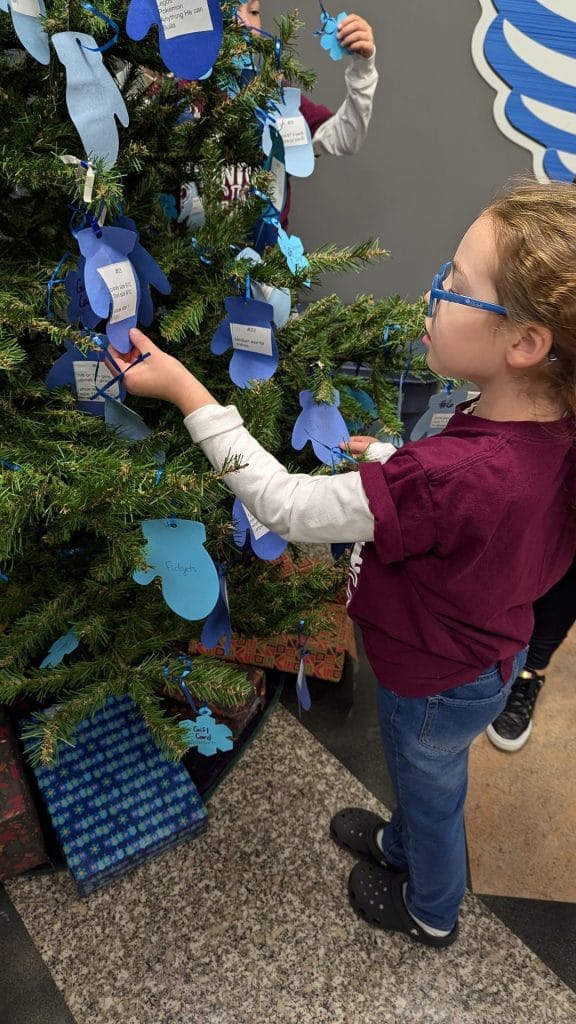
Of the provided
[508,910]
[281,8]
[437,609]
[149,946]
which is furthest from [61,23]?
[281,8]

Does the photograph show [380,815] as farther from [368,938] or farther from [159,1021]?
[159,1021]

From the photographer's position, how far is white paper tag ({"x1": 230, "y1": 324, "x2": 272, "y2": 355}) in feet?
2.46

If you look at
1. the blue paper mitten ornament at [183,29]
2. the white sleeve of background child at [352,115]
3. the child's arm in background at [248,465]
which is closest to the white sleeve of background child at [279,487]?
the child's arm in background at [248,465]

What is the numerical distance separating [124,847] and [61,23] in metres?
1.20

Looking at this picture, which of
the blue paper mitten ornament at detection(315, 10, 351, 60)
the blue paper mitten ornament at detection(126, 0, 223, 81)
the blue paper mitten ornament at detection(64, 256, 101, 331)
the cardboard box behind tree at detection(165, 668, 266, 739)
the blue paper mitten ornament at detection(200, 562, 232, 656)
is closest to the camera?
the blue paper mitten ornament at detection(126, 0, 223, 81)

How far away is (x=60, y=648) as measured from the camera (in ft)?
2.99

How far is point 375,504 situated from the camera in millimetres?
651

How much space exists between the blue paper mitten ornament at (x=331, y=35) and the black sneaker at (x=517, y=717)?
135 centimetres

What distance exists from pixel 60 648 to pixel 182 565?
1.12 ft

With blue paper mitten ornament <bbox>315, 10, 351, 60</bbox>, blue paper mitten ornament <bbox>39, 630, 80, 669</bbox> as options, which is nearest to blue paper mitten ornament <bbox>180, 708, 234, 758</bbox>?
blue paper mitten ornament <bbox>39, 630, 80, 669</bbox>

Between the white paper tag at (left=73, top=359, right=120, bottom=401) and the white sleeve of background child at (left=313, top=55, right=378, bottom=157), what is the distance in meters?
0.95

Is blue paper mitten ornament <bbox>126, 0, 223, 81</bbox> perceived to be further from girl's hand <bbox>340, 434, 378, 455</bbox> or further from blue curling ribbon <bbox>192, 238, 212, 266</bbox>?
girl's hand <bbox>340, 434, 378, 455</bbox>

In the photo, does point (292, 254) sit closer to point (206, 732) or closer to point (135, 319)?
point (135, 319)

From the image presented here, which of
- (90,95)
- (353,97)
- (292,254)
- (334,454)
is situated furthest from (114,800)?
(353,97)
